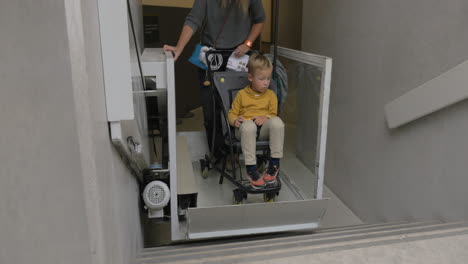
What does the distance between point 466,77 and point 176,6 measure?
4368 mm

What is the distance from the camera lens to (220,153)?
11.4 feet

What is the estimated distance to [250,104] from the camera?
290cm

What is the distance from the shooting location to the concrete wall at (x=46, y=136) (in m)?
0.86

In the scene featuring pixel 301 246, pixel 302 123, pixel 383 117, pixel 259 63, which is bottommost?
pixel 301 246

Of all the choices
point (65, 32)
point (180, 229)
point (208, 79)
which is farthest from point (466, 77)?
point (65, 32)

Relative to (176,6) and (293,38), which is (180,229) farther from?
(293,38)

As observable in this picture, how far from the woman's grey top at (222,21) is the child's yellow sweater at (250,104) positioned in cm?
50

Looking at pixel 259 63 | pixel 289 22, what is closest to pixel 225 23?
pixel 259 63

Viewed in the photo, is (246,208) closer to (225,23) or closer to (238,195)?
(238,195)

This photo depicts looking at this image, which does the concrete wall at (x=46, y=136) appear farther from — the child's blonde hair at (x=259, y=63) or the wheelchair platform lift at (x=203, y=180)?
the child's blonde hair at (x=259, y=63)

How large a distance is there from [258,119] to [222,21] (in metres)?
0.87

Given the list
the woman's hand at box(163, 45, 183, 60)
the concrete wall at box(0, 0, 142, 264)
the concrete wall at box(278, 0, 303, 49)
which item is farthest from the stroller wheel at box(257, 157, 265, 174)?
the concrete wall at box(278, 0, 303, 49)

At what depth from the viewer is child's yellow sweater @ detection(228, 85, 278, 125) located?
2.90 m

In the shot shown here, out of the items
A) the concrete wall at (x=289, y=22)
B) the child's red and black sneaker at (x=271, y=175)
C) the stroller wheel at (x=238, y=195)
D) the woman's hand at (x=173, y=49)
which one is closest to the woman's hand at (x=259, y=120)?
the child's red and black sneaker at (x=271, y=175)
